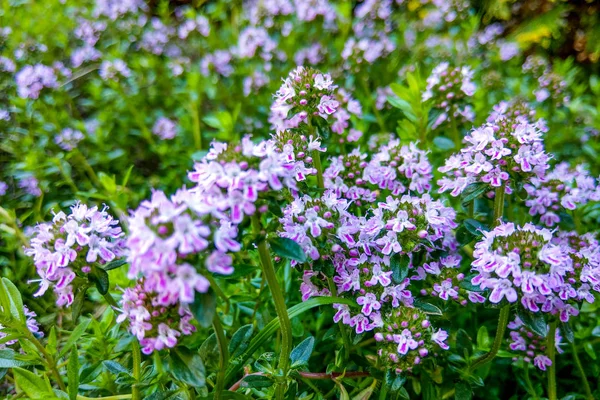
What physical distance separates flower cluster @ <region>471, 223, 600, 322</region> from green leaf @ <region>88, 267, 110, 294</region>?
1.09 meters

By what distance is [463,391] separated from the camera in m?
1.68

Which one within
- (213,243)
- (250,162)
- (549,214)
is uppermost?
(250,162)

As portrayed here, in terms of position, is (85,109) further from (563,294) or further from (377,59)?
(563,294)

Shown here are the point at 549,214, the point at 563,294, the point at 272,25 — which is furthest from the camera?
the point at 272,25

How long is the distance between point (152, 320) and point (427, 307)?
0.87 m

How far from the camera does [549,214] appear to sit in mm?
2021

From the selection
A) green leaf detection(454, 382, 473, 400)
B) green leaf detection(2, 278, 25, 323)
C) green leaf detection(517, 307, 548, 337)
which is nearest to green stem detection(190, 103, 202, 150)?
green leaf detection(2, 278, 25, 323)

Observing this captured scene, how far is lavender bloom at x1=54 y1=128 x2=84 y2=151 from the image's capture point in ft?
10.3

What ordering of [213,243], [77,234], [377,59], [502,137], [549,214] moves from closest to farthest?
[213,243]
[77,234]
[502,137]
[549,214]
[377,59]

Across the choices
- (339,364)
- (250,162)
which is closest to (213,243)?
(250,162)

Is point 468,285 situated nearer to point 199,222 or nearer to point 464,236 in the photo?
point 464,236

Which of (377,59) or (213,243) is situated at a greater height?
(213,243)

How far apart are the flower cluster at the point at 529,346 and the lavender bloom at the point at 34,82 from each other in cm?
296

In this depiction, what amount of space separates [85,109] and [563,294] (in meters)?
3.97
